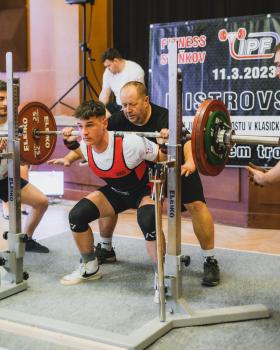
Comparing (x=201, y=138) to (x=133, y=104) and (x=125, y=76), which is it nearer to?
(x=133, y=104)

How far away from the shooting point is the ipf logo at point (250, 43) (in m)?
4.75

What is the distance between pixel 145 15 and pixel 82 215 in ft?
14.0

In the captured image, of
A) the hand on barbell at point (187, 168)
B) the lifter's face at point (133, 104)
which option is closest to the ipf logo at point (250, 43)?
the lifter's face at point (133, 104)

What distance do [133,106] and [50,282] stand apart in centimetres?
120

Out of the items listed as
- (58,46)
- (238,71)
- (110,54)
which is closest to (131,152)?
(238,71)

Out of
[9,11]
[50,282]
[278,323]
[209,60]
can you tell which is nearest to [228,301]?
[278,323]

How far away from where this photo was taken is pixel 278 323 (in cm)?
292

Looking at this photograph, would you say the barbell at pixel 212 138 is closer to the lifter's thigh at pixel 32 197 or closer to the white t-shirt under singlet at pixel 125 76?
the lifter's thigh at pixel 32 197

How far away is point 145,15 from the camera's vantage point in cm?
710

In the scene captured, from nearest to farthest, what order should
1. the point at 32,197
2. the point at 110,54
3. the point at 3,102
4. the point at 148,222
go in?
the point at 148,222, the point at 3,102, the point at 32,197, the point at 110,54

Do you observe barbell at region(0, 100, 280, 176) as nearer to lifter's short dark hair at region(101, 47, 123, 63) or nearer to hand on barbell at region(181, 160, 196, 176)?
hand on barbell at region(181, 160, 196, 176)

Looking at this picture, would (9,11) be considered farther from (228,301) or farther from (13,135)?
(228,301)

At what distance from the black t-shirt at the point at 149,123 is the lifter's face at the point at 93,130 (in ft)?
0.90

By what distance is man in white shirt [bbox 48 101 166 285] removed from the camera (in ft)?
11.0
